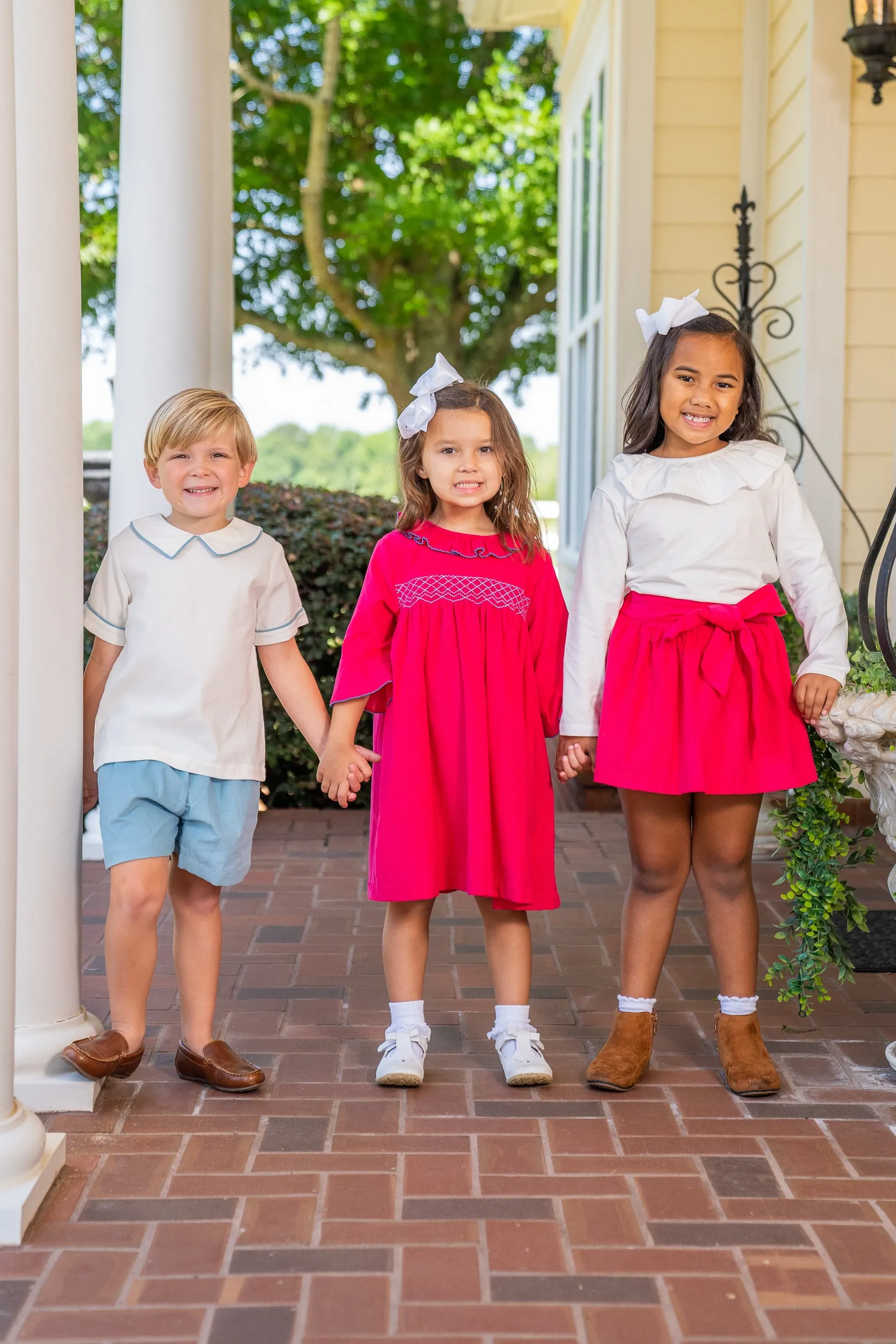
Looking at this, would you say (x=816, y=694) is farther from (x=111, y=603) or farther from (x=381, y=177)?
(x=381, y=177)

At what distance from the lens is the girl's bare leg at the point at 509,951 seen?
2.99 m

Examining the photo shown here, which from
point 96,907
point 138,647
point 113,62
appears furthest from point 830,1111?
point 113,62

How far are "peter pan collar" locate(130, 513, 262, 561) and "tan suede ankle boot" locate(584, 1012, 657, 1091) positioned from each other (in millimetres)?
1282

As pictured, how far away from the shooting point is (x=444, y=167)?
14.6 m

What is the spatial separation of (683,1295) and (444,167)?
14.0m

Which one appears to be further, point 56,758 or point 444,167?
point 444,167

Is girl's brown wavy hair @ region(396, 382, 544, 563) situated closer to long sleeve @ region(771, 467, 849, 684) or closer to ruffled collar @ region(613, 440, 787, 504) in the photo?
ruffled collar @ region(613, 440, 787, 504)

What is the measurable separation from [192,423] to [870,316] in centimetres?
308

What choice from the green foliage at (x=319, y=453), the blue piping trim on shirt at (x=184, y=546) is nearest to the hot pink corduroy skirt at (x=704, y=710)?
the blue piping trim on shirt at (x=184, y=546)

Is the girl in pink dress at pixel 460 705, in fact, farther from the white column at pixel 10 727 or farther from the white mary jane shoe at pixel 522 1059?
the white column at pixel 10 727

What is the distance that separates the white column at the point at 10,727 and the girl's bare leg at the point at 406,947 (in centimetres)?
86

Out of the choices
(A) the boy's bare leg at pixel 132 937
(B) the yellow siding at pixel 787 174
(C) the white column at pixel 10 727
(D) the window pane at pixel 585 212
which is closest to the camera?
(C) the white column at pixel 10 727

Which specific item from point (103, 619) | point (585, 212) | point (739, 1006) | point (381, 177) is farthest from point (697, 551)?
point (381, 177)

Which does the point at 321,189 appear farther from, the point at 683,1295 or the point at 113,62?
the point at 683,1295
